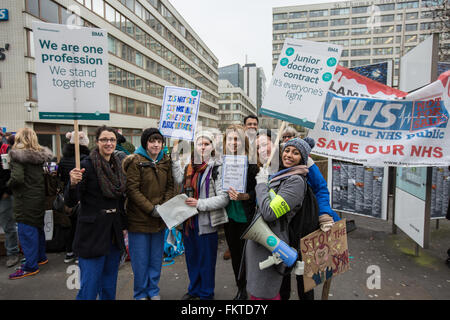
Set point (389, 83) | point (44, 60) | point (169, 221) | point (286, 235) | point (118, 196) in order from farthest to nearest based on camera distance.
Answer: point (389, 83) < point (169, 221) < point (118, 196) < point (44, 60) < point (286, 235)

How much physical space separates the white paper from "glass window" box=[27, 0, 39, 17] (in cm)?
2161

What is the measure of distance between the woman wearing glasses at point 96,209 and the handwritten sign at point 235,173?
1.08 metres

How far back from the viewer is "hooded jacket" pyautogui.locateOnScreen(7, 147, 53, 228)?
3816 millimetres

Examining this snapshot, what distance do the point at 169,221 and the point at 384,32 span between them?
77.6 meters

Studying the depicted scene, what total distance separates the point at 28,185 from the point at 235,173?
10.4ft

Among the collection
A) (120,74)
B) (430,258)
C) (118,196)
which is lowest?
(430,258)

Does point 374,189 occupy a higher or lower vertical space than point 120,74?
lower

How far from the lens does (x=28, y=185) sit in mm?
3924

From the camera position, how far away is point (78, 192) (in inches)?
101

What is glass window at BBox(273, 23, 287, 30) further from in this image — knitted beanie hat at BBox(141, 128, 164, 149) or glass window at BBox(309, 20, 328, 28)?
knitted beanie hat at BBox(141, 128, 164, 149)

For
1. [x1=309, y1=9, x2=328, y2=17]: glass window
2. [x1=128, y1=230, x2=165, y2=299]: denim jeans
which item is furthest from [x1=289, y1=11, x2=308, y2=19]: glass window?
[x1=128, y1=230, x2=165, y2=299]: denim jeans

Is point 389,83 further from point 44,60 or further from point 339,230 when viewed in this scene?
point 44,60

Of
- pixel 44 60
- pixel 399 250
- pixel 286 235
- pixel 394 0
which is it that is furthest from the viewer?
pixel 394 0

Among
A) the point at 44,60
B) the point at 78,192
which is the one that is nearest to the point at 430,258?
the point at 78,192
